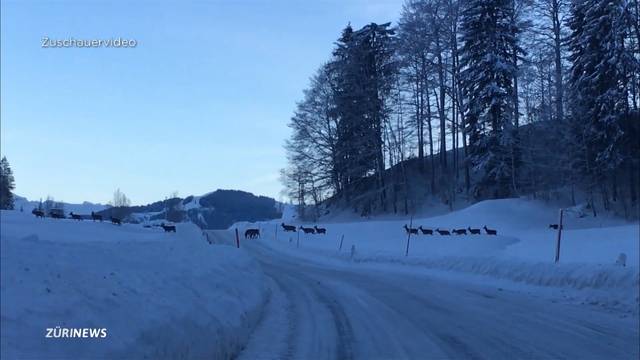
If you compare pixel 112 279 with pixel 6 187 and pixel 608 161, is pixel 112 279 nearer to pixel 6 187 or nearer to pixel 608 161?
pixel 608 161

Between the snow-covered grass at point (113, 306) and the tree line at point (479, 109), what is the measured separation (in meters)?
20.5

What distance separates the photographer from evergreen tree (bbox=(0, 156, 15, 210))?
74.7 metres

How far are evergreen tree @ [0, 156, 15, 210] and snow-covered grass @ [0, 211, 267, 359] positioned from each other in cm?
6805

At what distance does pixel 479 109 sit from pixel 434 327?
37016 millimetres

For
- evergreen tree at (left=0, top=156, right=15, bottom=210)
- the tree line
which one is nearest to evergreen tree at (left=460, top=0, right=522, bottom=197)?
the tree line

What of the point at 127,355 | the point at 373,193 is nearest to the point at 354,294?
the point at 127,355

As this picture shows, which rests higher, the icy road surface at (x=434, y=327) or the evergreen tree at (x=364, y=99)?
the evergreen tree at (x=364, y=99)

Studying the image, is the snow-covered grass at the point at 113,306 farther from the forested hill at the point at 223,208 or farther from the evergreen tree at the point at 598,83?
the forested hill at the point at 223,208

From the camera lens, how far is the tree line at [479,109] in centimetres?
3462

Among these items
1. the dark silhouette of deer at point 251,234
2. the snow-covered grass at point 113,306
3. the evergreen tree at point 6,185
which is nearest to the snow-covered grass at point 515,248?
the dark silhouette of deer at point 251,234

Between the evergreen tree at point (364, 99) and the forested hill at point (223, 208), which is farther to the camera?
the forested hill at point (223, 208)

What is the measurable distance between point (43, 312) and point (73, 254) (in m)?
3.57

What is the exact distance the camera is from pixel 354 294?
15.2 metres

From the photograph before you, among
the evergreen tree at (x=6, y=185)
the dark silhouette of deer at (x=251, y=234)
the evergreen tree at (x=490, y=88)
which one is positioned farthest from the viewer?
the evergreen tree at (x=6, y=185)
